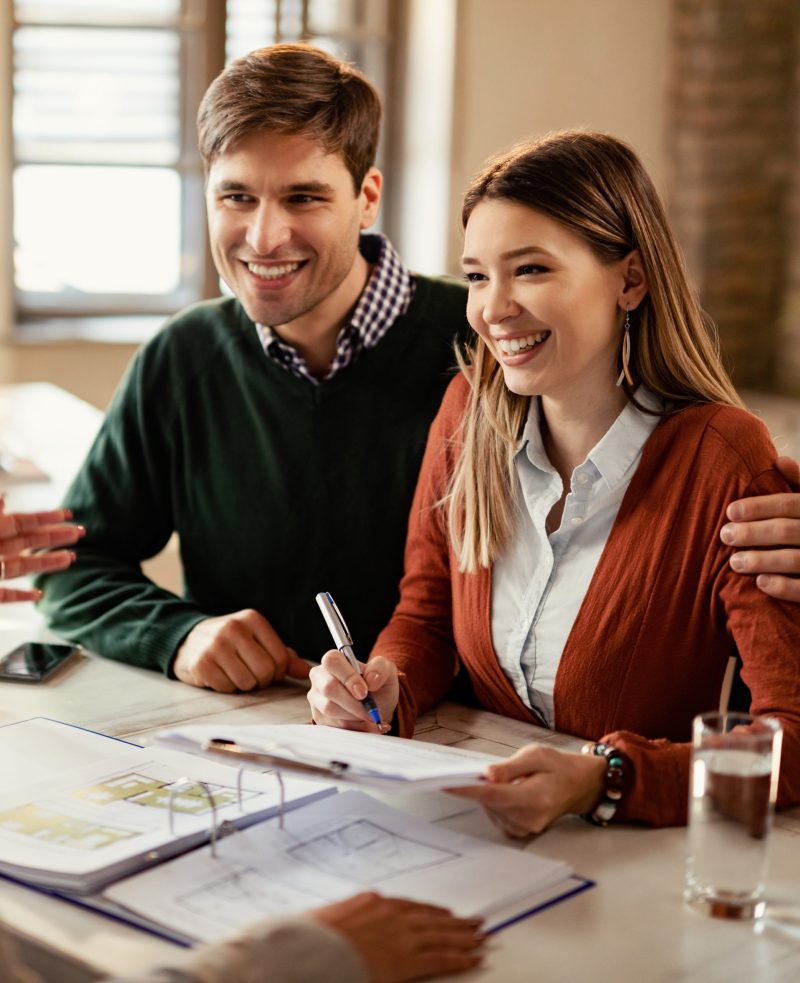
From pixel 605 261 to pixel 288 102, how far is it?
25.0 inches

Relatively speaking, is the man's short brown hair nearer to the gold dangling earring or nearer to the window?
the gold dangling earring

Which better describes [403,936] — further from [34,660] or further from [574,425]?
[34,660]

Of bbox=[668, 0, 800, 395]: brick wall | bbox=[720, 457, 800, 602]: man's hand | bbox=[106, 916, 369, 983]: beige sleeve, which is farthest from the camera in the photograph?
bbox=[668, 0, 800, 395]: brick wall

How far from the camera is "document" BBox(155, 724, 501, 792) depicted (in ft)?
3.80

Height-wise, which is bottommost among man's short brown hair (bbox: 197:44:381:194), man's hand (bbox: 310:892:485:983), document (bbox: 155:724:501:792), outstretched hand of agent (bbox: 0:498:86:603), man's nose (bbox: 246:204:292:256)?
man's hand (bbox: 310:892:485:983)

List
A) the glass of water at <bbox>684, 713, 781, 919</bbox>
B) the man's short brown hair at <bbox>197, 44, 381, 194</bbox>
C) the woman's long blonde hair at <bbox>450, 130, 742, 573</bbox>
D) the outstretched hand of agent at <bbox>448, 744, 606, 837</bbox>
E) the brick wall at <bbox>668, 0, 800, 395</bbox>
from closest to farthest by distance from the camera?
the glass of water at <bbox>684, 713, 781, 919</bbox> → the outstretched hand of agent at <bbox>448, 744, 606, 837</bbox> → the woman's long blonde hair at <bbox>450, 130, 742, 573</bbox> → the man's short brown hair at <bbox>197, 44, 381, 194</bbox> → the brick wall at <bbox>668, 0, 800, 395</bbox>

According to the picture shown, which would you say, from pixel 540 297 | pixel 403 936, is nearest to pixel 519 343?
pixel 540 297

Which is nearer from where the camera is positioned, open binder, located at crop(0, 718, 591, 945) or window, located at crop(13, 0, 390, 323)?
open binder, located at crop(0, 718, 591, 945)

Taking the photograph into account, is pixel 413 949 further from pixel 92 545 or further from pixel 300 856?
pixel 92 545

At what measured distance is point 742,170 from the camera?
16.3 feet

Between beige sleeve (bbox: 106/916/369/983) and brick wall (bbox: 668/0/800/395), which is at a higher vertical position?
brick wall (bbox: 668/0/800/395)

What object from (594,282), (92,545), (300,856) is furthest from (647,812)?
(92,545)

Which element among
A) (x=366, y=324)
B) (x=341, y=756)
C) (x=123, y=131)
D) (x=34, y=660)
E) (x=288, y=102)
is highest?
(x=123, y=131)

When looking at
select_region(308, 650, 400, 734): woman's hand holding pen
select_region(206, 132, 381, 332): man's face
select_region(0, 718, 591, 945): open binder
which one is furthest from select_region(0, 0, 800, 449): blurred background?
select_region(0, 718, 591, 945): open binder
